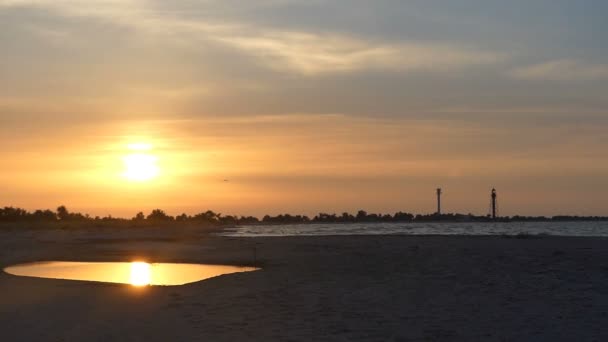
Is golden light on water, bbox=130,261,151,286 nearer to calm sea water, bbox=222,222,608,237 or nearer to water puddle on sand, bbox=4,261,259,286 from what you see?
water puddle on sand, bbox=4,261,259,286


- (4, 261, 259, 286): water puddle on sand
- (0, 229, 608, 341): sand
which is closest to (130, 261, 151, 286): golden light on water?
(4, 261, 259, 286): water puddle on sand

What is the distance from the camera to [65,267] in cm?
3894

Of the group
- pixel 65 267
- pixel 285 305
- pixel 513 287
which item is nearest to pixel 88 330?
→ pixel 285 305

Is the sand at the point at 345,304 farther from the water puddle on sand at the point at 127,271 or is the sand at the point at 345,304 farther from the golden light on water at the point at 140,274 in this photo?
the water puddle on sand at the point at 127,271

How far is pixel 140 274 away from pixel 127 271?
2.20m

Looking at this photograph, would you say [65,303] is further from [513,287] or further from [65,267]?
A: [65,267]

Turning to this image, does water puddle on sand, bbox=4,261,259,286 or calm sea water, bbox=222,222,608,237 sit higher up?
calm sea water, bbox=222,222,608,237

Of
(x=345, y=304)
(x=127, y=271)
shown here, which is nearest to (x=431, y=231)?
(x=127, y=271)

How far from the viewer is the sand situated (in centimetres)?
1711

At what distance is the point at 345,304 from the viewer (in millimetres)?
21312

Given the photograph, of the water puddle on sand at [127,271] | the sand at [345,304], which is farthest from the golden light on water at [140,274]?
the sand at [345,304]

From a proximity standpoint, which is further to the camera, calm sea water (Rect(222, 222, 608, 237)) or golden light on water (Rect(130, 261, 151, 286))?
calm sea water (Rect(222, 222, 608, 237))

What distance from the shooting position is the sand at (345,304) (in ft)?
56.1

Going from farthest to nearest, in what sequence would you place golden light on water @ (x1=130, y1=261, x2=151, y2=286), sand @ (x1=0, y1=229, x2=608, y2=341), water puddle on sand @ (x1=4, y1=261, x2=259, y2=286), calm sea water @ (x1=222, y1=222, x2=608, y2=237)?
calm sea water @ (x1=222, y1=222, x2=608, y2=237) < water puddle on sand @ (x1=4, y1=261, x2=259, y2=286) < golden light on water @ (x1=130, y1=261, x2=151, y2=286) < sand @ (x1=0, y1=229, x2=608, y2=341)
